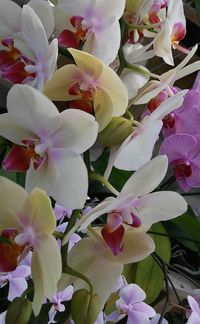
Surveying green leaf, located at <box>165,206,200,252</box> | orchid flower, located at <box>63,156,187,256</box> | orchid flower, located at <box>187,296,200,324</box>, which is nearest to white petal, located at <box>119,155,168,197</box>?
orchid flower, located at <box>63,156,187,256</box>

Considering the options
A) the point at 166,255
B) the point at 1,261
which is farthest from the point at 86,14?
the point at 166,255

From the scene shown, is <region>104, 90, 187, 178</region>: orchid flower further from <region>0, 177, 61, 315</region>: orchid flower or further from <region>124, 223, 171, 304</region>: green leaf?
<region>124, 223, 171, 304</region>: green leaf

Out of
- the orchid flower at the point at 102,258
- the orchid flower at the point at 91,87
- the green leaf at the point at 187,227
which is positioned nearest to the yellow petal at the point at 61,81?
the orchid flower at the point at 91,87

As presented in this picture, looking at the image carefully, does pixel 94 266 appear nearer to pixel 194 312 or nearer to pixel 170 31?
pixel 170 31

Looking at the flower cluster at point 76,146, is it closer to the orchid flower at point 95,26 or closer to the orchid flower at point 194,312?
the orchid flower at point 95,26

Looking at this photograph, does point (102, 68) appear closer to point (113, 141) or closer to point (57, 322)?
point (113, 141)

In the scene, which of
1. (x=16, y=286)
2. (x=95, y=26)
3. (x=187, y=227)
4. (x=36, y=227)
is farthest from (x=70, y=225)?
(x=16, y=286)
